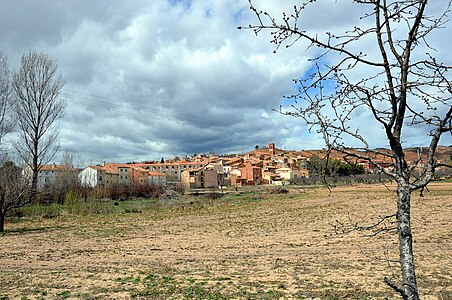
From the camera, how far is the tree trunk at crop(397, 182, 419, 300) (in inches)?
92.1

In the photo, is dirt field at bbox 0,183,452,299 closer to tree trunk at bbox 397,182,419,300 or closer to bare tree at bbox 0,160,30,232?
tree trunk at bbox 397,182,419,300

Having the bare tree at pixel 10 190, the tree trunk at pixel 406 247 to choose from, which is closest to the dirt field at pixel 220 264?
the tree trunk at pixel 406 247

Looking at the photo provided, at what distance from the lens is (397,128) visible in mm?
2426

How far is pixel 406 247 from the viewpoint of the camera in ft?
7.80

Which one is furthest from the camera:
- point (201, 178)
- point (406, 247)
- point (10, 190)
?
point (201, 178)

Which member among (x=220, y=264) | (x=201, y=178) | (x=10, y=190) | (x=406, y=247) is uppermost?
(x=201, y=178)

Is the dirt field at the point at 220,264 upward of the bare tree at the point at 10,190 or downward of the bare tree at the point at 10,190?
downward

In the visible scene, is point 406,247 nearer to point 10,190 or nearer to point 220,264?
point 220,264

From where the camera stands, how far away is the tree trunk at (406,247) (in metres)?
2.34

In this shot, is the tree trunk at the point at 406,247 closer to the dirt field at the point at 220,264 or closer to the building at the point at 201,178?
the dirt field at the point at 220,264

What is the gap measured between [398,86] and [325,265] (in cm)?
809

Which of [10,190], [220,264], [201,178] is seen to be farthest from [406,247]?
[201,178]

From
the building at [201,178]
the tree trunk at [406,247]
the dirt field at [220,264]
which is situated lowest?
the dirt field at [220,264]

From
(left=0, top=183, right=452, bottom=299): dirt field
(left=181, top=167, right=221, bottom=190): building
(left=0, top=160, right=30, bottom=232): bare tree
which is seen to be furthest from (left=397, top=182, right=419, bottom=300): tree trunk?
(left=181, top=167, right=221, bottom=190): building
